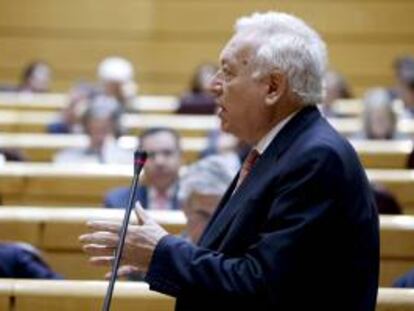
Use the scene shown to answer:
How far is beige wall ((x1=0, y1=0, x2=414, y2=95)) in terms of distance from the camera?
10359 mm

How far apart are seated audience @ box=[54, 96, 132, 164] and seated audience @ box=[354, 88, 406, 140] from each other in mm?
1463

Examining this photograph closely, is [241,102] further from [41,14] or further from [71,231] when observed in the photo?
[41,14]

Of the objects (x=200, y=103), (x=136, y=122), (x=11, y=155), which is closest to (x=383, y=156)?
(x=11, y=155)

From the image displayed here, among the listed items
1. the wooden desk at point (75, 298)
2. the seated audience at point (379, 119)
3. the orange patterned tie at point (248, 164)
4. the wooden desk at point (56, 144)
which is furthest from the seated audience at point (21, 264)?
the seated audience at point (379, 119)

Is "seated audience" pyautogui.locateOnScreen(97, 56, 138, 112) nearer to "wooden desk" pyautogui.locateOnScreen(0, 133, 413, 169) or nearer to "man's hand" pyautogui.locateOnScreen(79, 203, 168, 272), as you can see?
"wooden desk" pyautogui.locateOnScreen(0, 133, 413, 169)

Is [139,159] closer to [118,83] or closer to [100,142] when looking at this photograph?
[100,142]

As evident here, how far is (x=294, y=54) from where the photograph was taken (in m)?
2.18

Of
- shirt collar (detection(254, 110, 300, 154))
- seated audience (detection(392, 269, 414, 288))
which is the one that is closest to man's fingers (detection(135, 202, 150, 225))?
shirt collar (detection(254, 110, 300, 154))

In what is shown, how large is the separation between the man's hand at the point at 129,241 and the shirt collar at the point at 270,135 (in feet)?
0.83

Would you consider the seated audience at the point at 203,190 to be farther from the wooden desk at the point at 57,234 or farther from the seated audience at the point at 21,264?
the seated audience at the point at 21,264

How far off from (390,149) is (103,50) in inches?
208

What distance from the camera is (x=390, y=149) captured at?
5.79m

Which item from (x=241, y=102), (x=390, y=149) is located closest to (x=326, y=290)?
(x=241, y=102)

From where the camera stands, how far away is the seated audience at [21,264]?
3445 mm
